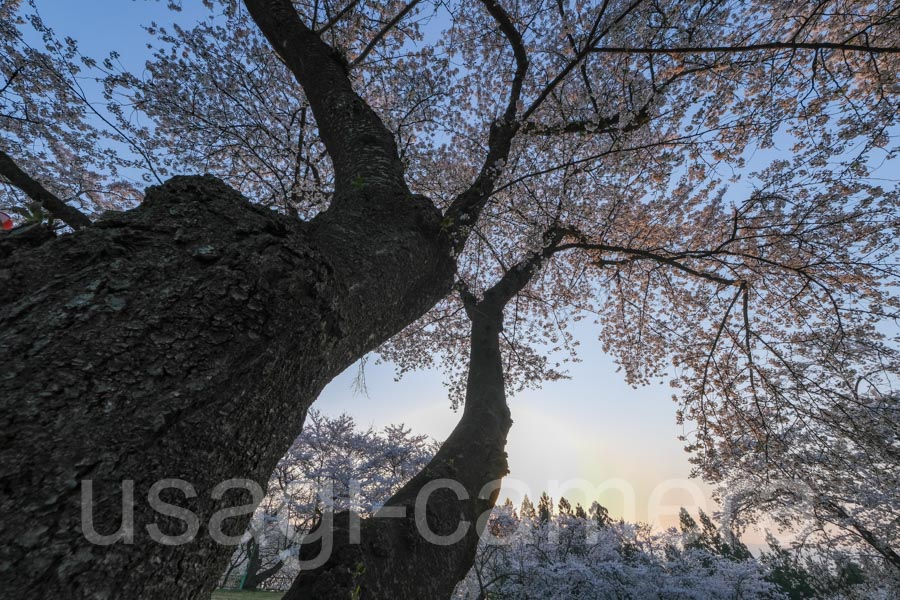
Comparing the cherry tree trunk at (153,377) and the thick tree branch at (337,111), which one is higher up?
the thick tree branch at (337,111)

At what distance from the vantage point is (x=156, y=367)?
3.00 ft

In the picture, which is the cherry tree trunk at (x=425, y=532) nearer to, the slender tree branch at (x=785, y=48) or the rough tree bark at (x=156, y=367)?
the rough tree bark at (x=156, y=367)

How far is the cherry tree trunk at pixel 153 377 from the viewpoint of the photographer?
2.15 ft

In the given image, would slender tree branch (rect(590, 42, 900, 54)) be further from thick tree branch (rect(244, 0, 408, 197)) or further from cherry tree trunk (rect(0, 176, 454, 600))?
cherry tree trunk (rect(0, 176, 454, 600))

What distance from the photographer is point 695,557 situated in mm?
10047

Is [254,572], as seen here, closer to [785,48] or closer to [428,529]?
[428,529]

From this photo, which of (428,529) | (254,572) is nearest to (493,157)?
(428,529)

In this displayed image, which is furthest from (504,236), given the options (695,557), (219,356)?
(695,557)

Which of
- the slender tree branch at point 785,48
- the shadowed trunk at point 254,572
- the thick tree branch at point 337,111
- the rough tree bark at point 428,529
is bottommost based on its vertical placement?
the shadowed trunk at point 254,572

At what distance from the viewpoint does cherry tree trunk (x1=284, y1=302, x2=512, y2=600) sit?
1.61 m

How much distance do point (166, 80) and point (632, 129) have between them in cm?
729

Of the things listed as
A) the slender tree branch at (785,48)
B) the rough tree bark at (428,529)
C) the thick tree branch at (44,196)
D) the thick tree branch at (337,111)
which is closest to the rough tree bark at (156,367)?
the rough tree bark at (428,529)

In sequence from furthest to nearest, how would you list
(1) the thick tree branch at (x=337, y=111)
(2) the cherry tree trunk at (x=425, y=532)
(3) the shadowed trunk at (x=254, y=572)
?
1. (3) the shadowed trunk at (x=254, y=572)
2. (1) the thick tree branch at (x=337, y=111)
3. (2) the cherry tree trunk at (x=425, y=532)

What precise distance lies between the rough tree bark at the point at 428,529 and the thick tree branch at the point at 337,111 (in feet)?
6.60
